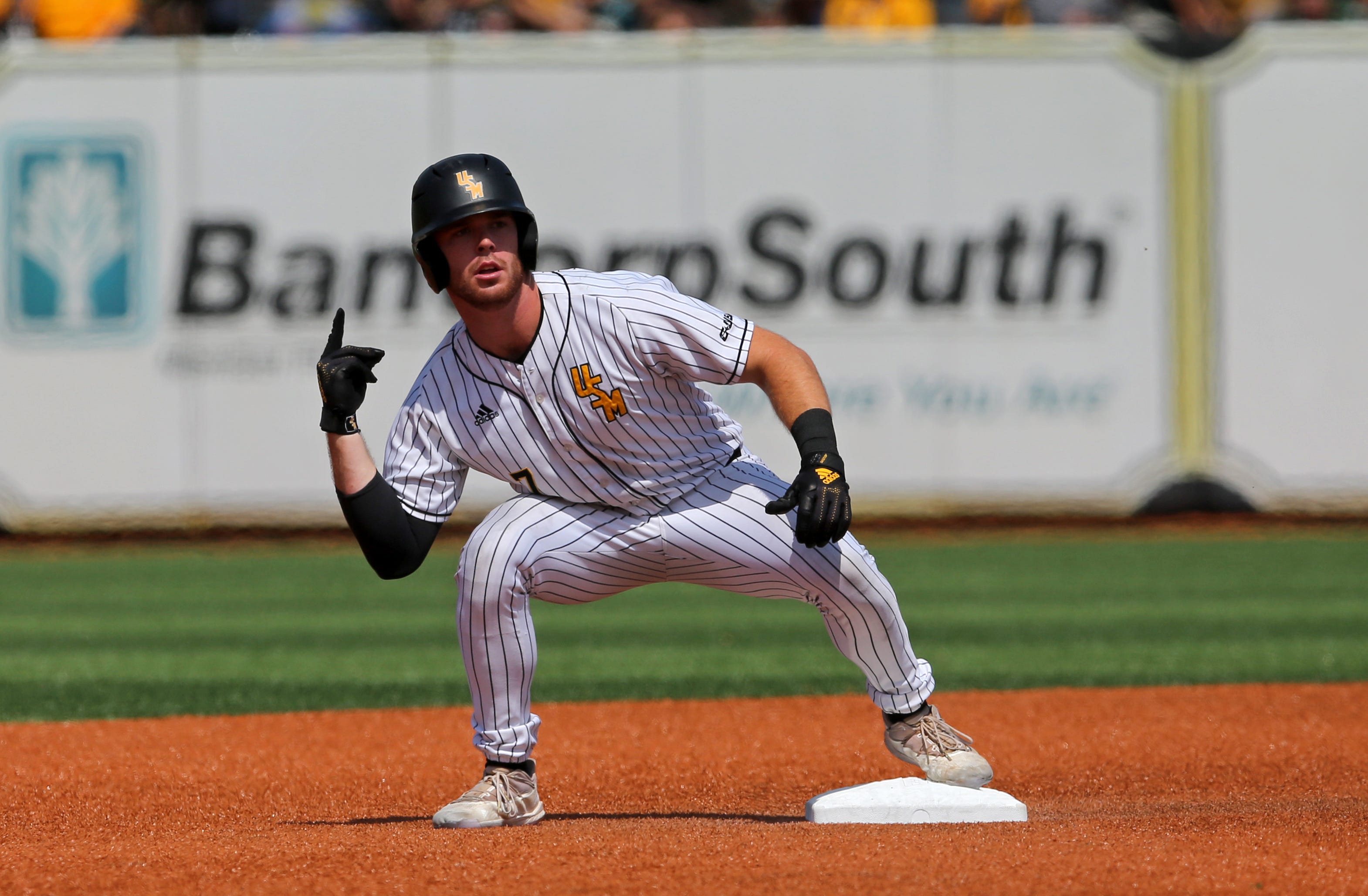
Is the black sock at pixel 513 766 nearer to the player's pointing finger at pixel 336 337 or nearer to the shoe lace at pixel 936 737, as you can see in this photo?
the shoe lace at pixel 936 737

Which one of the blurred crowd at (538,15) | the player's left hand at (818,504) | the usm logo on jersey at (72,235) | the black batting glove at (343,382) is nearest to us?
the player's left hand at (818,504)

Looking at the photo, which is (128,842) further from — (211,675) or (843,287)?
(843,287)

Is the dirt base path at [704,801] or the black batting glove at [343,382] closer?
the dirt base path at [704,801]

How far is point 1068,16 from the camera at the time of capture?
1279 cm

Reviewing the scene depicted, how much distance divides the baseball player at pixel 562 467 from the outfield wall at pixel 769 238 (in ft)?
27.2

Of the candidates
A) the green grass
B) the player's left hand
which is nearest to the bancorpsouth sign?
the green grass

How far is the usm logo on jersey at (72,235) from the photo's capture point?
12195mm

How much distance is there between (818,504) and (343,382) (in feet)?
3.44

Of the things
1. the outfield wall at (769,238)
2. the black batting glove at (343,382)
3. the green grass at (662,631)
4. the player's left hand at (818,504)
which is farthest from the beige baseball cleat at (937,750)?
the outfield wall at (769,238)

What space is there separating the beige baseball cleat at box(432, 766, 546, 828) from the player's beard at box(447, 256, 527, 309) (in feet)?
3.49

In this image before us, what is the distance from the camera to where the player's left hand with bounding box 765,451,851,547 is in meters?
3.59

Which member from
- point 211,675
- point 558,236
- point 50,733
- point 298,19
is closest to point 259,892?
point 50,733

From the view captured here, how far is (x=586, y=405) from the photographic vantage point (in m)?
3.89

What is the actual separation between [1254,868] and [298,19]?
1108 cm
